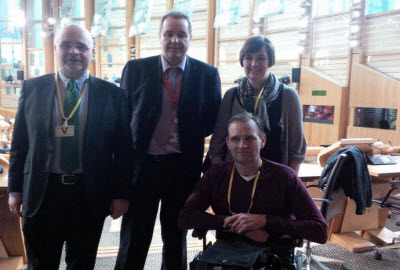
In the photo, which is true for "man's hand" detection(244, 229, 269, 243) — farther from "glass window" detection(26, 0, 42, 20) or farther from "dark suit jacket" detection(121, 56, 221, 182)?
"glass window" detection(26, 0, 42, 20)

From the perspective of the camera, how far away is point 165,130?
6.23ft

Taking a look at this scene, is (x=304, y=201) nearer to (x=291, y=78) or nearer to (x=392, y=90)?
(x=392, y=90)

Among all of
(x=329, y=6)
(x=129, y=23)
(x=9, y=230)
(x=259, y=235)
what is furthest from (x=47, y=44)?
(x=259, y=235)

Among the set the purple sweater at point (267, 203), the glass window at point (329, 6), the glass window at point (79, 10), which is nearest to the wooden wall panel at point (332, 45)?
the glass window at point (329, 6)

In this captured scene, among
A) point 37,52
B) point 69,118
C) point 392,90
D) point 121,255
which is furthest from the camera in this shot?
point 37,52

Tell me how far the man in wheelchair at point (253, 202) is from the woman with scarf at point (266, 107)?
0.23 meters

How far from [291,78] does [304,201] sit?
281 inches

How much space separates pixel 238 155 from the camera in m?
1.64

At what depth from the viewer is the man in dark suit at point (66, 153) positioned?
5.02ft

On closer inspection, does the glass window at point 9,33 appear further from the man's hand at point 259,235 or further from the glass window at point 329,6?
the man's hand at point 259,235

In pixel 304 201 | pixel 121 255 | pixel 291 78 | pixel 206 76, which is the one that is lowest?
pixel 121 255

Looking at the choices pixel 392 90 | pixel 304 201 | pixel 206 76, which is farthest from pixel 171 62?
pixel 392 90

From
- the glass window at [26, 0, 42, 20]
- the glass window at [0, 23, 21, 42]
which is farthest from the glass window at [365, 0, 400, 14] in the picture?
the glass window at [0, 23, 21, 42]

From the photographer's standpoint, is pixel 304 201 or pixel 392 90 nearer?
pixel 304 201
